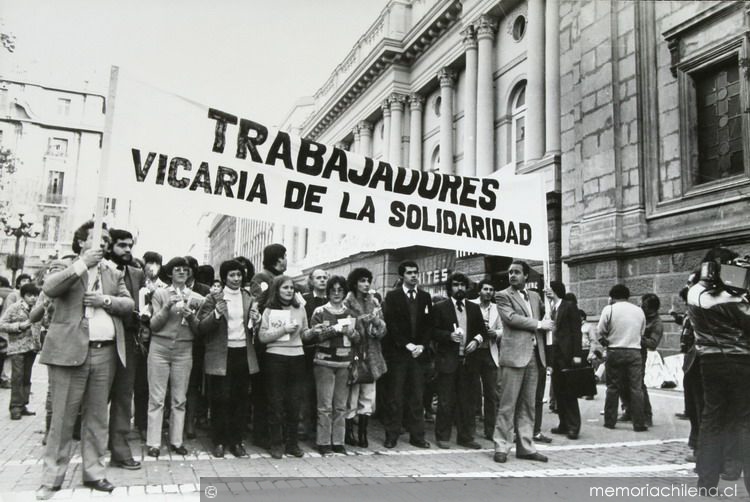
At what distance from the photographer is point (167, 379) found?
612 cm

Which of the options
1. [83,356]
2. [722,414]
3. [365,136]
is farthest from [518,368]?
[365,136]

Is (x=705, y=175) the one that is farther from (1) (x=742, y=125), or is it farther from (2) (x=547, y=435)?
(2) (x=547, y=435)

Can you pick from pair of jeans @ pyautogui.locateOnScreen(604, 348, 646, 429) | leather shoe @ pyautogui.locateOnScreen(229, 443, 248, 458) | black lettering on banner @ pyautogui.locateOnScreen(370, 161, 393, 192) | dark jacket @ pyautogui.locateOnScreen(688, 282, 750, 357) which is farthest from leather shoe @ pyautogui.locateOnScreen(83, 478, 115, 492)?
pair of jeans @ pyautogui.locateOnScreen(604, 348, 646, 429)

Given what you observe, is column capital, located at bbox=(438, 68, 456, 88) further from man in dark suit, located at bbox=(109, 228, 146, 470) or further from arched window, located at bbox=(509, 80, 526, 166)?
man in dark suit, located at bbox=(109, 228, 146, 470)

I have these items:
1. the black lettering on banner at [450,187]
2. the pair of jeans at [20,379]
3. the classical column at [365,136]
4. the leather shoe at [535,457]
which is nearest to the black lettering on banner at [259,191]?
the black lettering on banner at [450,187]

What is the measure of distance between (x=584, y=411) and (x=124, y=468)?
714 centimetres

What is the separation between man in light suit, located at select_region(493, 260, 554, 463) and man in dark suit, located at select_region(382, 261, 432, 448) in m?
0.96

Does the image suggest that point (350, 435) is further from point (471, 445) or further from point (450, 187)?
point (450, 187)

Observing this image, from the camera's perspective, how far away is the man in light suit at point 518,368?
6285 millimetres

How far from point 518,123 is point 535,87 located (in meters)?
2.10

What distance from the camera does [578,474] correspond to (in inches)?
222

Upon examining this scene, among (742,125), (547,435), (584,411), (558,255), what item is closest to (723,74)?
(742,125)

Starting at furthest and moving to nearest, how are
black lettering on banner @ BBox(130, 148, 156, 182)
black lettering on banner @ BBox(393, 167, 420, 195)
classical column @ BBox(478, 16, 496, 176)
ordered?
classical column @ BBox(478, 16, 496, 176), black lettering on banner @ BBox(393, 167, 420, 195), black lettering on banner @ BBox(130, 148, 156, 182)

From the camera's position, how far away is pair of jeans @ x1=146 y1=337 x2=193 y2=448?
6.00 meters
